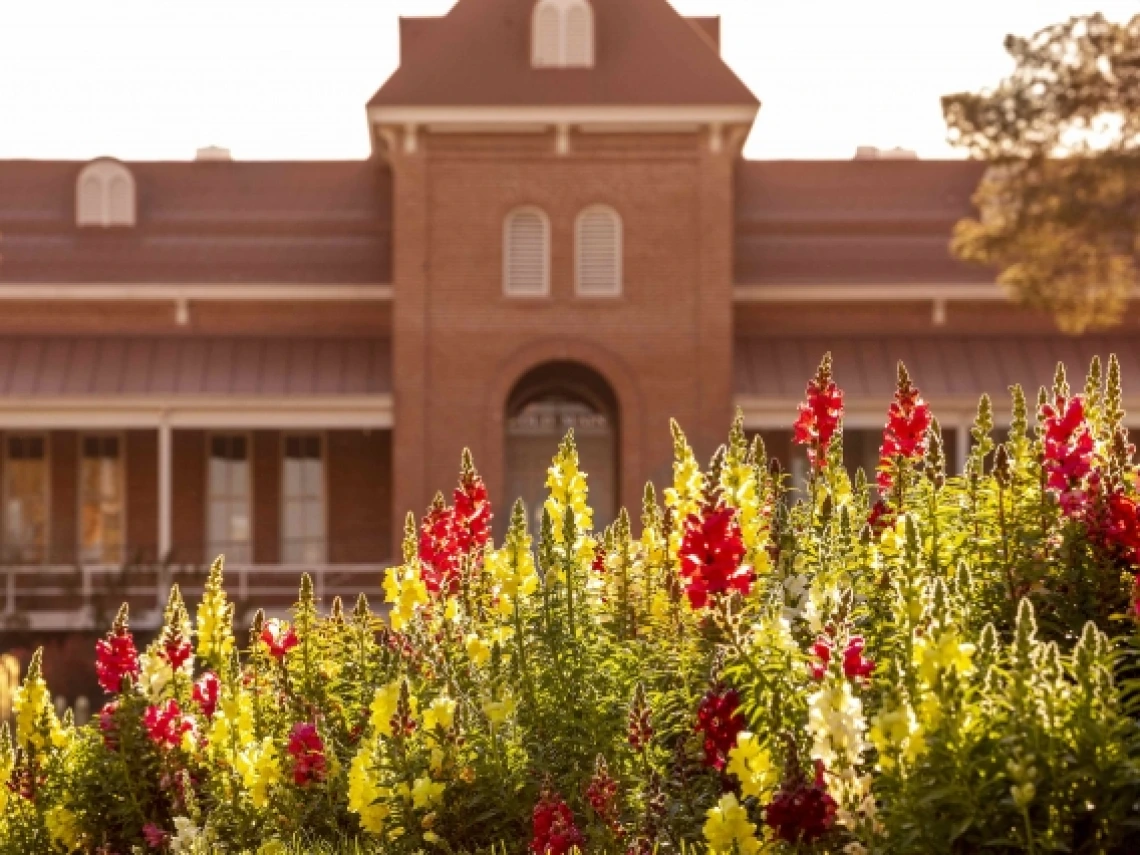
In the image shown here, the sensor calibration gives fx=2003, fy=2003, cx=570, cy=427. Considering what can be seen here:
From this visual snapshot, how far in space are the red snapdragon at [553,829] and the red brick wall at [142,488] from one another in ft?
74.4

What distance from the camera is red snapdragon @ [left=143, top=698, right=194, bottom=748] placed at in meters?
8.16

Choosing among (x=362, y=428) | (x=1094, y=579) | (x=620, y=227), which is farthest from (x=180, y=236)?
(x=1094, y=579)

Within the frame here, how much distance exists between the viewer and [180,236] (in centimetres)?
2955

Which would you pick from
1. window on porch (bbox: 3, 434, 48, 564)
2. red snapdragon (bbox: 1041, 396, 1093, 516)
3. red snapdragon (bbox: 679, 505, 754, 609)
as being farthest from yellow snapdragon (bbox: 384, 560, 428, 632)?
window on porch (bbox: 3, 434, 48, 564)

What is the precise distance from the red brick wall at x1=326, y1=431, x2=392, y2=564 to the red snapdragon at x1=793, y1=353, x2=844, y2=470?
67.3 feet

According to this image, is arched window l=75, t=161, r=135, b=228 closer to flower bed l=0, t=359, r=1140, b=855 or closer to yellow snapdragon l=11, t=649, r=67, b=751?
flower bed l=0, t=359, r=1140, b=855

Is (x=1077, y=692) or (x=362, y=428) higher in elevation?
(x=362, y=428)

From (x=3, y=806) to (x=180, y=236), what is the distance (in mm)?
21796

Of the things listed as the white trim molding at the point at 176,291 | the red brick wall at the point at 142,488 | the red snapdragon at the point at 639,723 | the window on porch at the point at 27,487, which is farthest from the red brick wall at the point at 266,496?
the red snapdragon at the point at 639,723

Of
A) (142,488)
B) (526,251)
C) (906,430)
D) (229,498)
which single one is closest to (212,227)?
(142,488)

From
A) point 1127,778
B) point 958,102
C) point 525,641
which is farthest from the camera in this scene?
point 958,102

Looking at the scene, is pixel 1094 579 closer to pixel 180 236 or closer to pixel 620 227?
pixel 620 227

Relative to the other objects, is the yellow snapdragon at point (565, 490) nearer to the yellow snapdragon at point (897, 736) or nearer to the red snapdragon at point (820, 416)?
the red snapdragon at point (820, 416)

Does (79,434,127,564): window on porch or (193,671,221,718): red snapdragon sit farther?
Result: (79,434,127,564): window on porch
